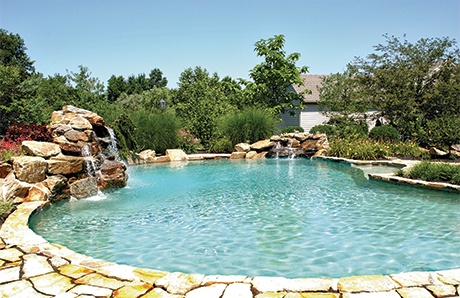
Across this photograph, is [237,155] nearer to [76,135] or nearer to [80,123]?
[80,123]

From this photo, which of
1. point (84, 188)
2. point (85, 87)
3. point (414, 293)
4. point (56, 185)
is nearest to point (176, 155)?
point (85, 87)

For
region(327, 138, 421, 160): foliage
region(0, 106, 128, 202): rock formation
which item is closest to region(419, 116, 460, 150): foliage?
region(327, 138, 421, 160): foliage

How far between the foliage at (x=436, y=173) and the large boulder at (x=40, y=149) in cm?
769

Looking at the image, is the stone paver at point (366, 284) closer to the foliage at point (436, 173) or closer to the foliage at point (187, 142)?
the foliage at point (436, 173)

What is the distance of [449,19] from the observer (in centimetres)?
1458

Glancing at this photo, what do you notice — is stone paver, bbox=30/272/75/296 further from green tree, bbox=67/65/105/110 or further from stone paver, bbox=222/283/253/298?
green tree, bbox=67/65/105/110

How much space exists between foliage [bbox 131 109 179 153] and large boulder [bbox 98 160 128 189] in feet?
18.8

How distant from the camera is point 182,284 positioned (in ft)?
8.90

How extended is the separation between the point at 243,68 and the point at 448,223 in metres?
24.0

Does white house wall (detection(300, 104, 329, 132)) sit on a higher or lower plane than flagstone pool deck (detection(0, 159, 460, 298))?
higher

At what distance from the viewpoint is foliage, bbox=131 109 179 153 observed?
14016mm

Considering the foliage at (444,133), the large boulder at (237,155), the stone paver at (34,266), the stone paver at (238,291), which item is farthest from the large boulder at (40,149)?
the foliage at (444,133)

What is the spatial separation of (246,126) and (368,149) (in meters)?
5.17

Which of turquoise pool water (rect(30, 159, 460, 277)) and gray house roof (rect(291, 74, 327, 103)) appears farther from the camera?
gray house roof (rect(291, 74, 327, 103))
